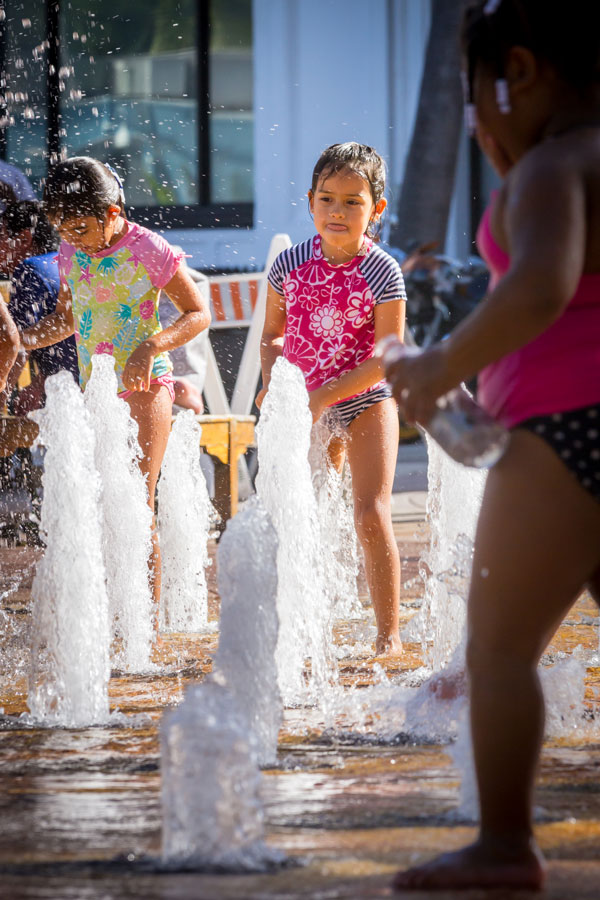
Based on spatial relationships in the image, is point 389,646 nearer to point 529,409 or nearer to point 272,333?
point 272,333

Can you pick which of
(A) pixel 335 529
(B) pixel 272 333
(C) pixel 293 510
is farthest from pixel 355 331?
(A) pixel 335 529

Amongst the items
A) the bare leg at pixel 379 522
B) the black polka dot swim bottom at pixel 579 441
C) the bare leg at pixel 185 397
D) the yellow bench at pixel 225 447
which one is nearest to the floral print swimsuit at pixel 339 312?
the bare leg at pixel 379 522

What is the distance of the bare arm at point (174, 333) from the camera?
3800 mm

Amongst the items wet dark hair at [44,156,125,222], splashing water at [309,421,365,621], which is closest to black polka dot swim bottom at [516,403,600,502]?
splashing water at [309,421,365,621]

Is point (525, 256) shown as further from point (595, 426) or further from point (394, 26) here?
point (394, 26)

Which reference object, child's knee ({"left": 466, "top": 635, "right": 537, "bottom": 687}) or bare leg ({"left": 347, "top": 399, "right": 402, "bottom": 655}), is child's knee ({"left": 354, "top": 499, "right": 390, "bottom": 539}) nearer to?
bare leg ({"left": 347, "top": 399, "right": 402, "bottom": 655})

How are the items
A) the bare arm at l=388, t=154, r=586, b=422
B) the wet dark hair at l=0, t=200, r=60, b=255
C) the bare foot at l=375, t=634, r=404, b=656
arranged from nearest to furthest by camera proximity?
the bare arm at l=388, t=154, r=586, b=422 → the bare foot at l=375, t=634, r=404, b=656 → the wet dark hair at l=0, t=200, r=60, b=255

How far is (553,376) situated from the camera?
1.76 m

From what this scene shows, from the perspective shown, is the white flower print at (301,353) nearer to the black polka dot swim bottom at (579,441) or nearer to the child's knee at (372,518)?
the child's knee at (372,518)

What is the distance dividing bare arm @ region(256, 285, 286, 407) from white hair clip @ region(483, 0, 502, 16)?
212 cm

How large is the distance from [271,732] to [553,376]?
105 cm

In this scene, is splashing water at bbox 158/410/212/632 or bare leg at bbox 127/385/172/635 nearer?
bare leg at bbox 127/385/172/635

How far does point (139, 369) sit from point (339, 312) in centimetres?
60

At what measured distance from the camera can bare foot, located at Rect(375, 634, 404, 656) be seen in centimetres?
366
